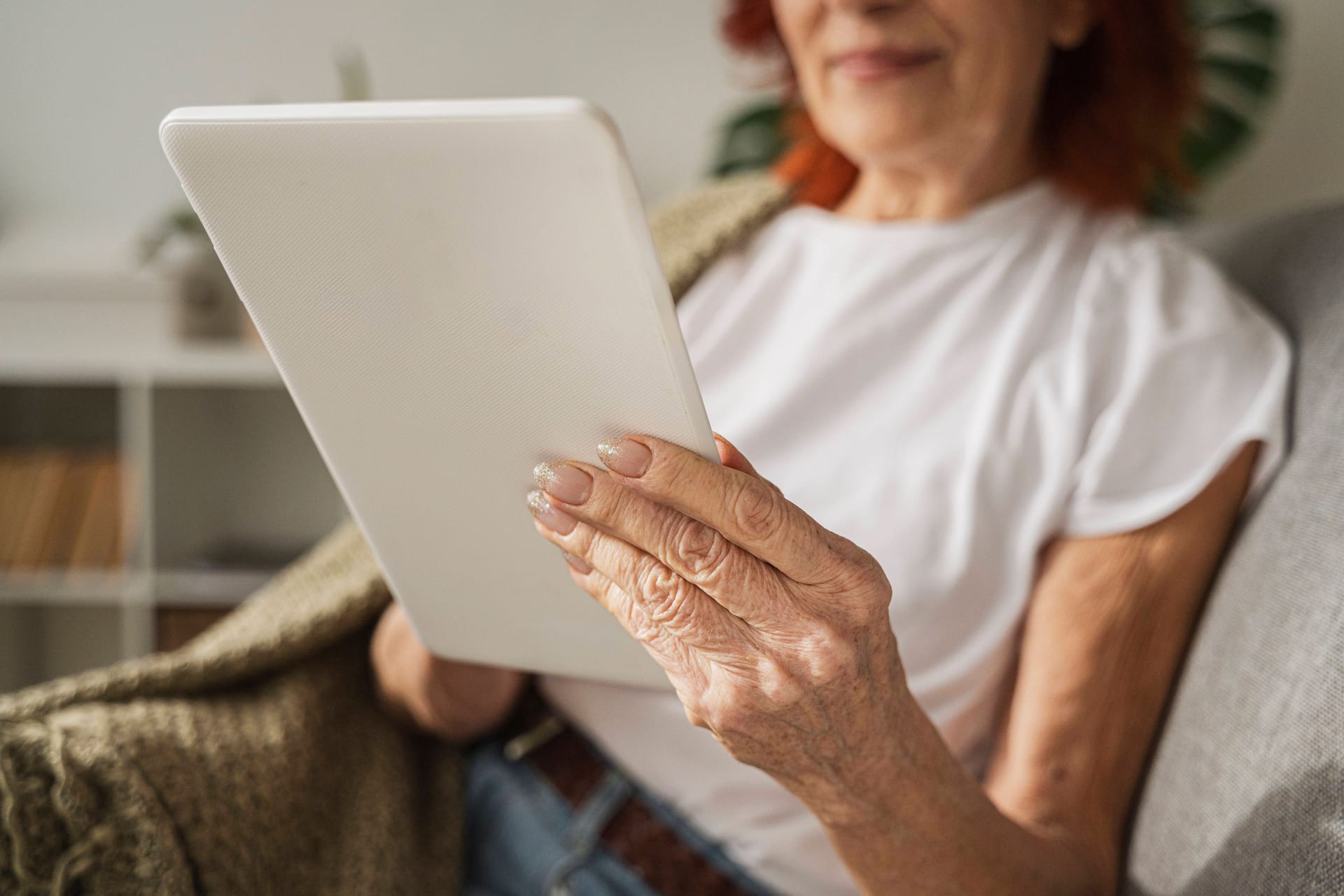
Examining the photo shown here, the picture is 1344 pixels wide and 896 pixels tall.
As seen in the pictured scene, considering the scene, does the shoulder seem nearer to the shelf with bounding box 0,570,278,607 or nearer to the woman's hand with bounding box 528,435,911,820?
the woman's hand with bounding box 528,435,911,820

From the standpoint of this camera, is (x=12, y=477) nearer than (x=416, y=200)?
No

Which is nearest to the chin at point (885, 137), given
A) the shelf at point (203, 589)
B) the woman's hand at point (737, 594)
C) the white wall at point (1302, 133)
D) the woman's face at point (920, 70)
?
the woman's face at point (920, 70)

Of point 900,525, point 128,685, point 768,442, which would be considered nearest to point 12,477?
point 128,685

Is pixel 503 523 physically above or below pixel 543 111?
below

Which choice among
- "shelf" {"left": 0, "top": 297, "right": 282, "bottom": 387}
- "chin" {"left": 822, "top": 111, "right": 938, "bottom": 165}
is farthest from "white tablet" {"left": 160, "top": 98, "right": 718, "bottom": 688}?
"shelf" {"left": 0, "top": 297, "right": 282, "bottom": 387}

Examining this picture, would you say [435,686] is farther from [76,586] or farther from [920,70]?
[76,586]

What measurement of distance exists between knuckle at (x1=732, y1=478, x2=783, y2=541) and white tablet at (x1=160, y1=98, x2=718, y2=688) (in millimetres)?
25

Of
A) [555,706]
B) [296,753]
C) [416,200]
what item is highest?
[416,200]

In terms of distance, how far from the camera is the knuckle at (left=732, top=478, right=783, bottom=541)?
478 millimetres

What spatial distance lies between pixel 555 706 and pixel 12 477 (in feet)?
5.17

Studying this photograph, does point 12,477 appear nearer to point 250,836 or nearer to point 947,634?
point 250,836

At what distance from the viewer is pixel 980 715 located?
83cm

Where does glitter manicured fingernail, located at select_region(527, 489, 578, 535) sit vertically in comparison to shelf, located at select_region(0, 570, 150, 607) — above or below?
above

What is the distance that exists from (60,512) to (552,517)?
1.85 metres
